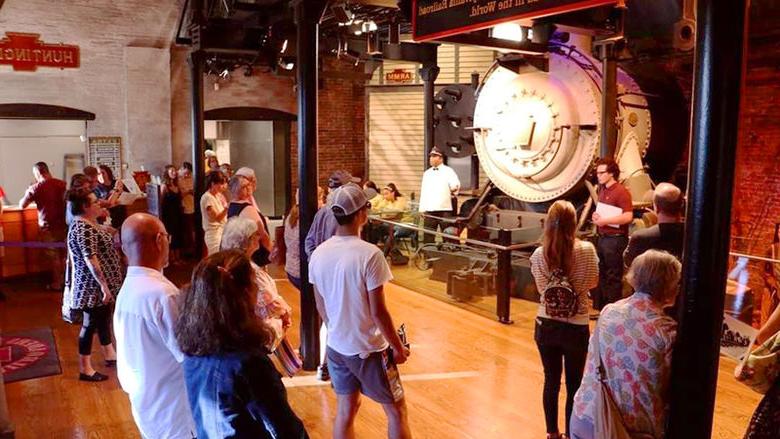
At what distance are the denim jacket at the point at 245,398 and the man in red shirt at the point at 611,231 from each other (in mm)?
5207

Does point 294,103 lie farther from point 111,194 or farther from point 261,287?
point 261,287

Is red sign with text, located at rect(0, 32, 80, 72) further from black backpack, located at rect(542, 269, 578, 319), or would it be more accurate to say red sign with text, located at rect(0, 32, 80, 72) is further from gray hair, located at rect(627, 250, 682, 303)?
gray hair, located at rect(627, 250, 682, 303)

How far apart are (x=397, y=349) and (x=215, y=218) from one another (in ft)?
13.0

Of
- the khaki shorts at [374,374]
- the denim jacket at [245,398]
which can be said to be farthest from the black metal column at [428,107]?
the denim jacket at [245,398]

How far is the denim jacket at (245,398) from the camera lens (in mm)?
2199

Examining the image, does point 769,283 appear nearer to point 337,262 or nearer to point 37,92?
point 337,262

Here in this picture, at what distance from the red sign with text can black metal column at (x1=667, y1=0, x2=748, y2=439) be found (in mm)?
11940

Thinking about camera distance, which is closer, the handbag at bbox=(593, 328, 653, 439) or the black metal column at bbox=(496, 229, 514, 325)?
the handbag at bbox=(593, 328, 653, 439)

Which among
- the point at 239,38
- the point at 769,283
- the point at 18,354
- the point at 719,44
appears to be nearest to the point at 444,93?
the point at 239,38

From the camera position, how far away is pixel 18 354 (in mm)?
6438

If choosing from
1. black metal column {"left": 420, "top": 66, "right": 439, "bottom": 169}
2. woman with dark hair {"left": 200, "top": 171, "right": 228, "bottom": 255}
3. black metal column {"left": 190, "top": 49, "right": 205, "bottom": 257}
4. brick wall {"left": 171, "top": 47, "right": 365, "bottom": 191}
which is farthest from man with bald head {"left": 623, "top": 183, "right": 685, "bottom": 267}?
brick wall {"left": 171, "top": 47, "right": 365, "bottom": 191}

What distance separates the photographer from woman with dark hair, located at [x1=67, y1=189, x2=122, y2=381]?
5.27 metres

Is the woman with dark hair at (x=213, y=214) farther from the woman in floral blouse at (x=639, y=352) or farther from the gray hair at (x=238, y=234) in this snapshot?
the woman in floral blouse at (x=639, y=352)

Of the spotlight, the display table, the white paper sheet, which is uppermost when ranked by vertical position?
the spotlight
